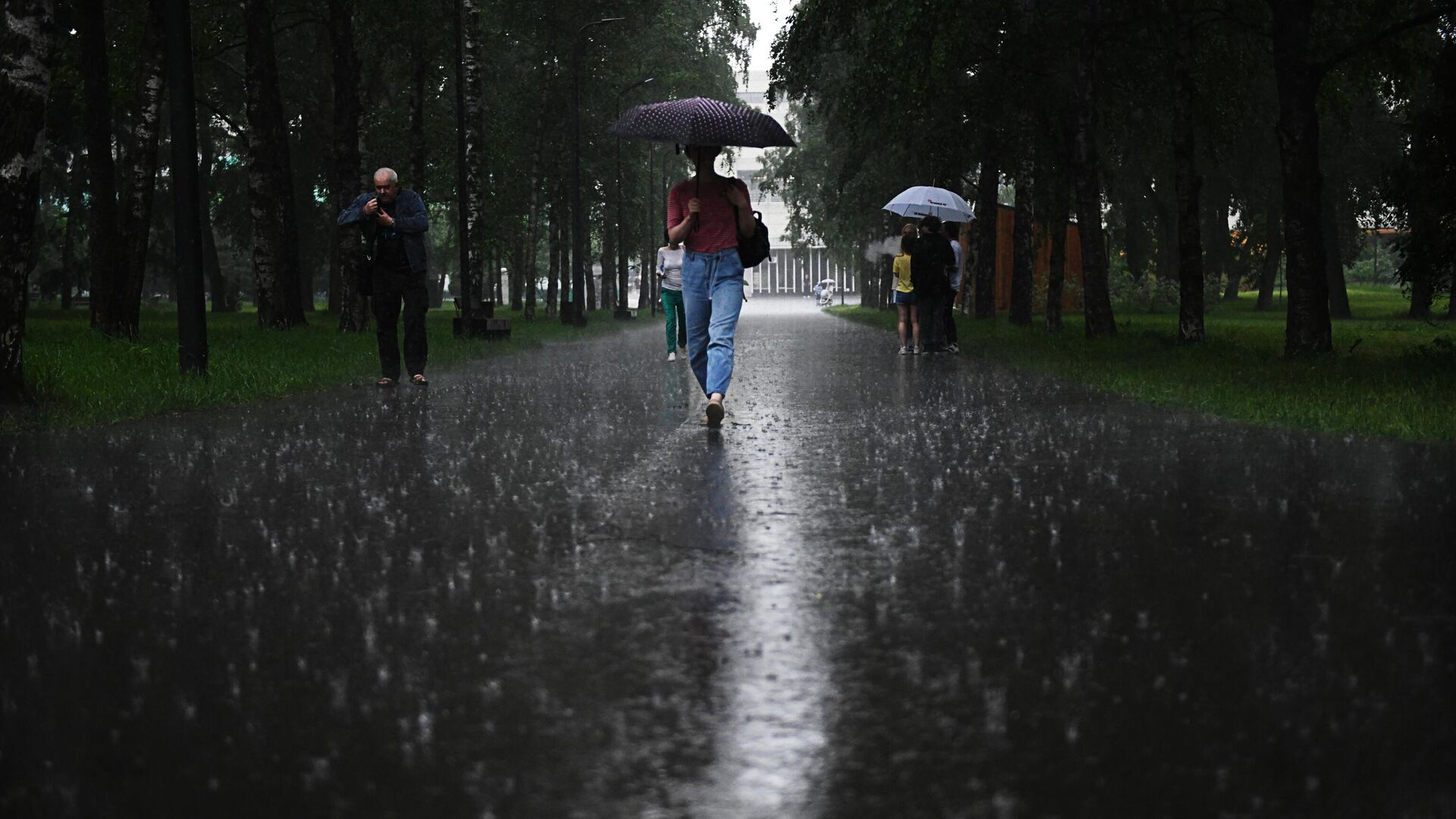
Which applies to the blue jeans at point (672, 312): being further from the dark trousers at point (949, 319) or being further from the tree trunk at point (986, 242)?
the tree trunk at point (986, 242)

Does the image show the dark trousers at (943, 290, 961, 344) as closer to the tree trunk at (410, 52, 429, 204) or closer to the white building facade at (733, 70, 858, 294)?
the tree trunk at (410, 52, 429, 204)

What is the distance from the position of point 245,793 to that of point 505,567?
9.44 feet

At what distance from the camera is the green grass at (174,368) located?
13609 mm

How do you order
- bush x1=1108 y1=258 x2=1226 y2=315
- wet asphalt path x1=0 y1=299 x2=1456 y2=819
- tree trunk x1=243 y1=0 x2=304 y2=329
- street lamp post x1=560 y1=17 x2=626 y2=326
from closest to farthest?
wet asphalt path x1=0 y1=299 x2=1456 y2=819 → tree trunk x1=243 y1=0 x2=304 y2=329 → street lamp post x1=560 y1=17 x2=626 y2=326 → bush x1=1108 y1=258 x2=1226 y2=315

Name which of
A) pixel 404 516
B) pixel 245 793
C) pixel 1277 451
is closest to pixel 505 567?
pixel 404 516

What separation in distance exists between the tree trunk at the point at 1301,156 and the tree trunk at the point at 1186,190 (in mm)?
2296

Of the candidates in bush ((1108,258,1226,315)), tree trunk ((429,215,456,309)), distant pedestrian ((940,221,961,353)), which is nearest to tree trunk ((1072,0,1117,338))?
distant pedestrian ((940,221,961,353))

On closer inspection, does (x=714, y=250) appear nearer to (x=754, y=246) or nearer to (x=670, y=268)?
(x=754, y=246)

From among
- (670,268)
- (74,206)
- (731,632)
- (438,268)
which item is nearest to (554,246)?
(74,206)

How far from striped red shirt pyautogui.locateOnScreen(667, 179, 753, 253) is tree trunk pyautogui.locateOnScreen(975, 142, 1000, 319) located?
80.0 ft

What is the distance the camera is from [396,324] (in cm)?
1642

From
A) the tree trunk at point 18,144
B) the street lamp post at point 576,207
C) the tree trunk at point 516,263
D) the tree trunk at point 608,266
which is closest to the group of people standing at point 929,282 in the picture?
the tree trunk at point 18,144

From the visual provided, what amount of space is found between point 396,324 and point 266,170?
1412cm

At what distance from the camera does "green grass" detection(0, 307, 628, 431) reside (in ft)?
44.7
